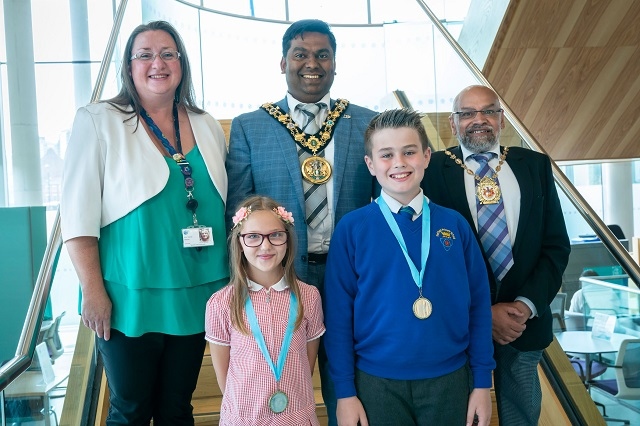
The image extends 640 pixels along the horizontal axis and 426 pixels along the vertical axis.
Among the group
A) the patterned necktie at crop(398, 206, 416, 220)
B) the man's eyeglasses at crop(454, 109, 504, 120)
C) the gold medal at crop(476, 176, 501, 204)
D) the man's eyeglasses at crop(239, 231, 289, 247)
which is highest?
the man's eyeglasses at crop(454, 109, 504, 120)

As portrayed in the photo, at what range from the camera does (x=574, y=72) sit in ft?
→ 19.7

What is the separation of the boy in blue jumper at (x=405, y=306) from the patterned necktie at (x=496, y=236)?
24 centimetres

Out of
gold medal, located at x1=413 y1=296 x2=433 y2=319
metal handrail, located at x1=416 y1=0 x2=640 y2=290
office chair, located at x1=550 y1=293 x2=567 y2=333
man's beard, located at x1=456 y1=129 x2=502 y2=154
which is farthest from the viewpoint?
office chair, located at x1=550 y1=293 x2=567 y2=333

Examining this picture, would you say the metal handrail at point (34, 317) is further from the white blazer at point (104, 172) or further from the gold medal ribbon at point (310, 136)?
the gold medal ribbon at point (310, 136)

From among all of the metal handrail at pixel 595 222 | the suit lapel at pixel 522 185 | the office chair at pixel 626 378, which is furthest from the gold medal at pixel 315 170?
A: the office chair at pixel 626 378

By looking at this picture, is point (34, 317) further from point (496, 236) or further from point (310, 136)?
point (496, 236)

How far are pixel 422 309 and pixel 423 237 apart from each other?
0.23 m

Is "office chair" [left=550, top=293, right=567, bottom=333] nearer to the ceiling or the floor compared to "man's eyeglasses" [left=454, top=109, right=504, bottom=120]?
nearer to the floor

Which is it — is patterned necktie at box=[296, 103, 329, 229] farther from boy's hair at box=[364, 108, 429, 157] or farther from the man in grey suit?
boy's hair at box=[364, 108, 429, 157]

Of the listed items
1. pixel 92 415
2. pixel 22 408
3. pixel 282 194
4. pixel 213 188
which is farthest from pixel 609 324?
pixel 22 408

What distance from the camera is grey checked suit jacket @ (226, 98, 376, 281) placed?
92.1 inches

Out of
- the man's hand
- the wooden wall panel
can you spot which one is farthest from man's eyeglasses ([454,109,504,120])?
the wooden wall panel

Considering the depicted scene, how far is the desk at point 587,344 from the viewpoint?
3.17 metres

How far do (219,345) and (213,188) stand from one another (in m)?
0.55
